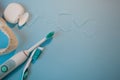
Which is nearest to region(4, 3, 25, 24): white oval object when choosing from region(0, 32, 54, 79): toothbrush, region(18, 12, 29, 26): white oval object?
region(18, 12, 29, 26): white oval object

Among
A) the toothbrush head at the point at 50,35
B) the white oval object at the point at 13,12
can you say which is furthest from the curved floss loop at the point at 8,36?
the toothbrush head at the point at 50,35

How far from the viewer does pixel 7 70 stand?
0.83 m

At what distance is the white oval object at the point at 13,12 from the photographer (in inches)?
35.0

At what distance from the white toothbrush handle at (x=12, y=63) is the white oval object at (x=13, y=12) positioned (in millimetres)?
161

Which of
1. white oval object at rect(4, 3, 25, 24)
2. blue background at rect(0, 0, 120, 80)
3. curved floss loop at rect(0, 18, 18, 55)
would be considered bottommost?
blue background at rect(0, 0, 120, 80)

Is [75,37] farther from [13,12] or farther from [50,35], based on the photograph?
[13,12]

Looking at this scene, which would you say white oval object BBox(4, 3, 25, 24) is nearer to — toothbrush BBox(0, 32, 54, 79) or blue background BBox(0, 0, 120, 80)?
blue background BBox(0, 0, 120, 80)

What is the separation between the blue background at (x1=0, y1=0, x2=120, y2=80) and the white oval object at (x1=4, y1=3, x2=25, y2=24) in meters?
0.04

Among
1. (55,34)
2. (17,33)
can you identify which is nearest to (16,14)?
(17,33)

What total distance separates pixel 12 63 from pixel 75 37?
0.33 m

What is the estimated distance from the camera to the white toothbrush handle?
826 millimetres

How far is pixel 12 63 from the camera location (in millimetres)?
838

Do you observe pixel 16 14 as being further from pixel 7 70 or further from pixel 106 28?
pixel 106 28

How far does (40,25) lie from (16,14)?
13cm
